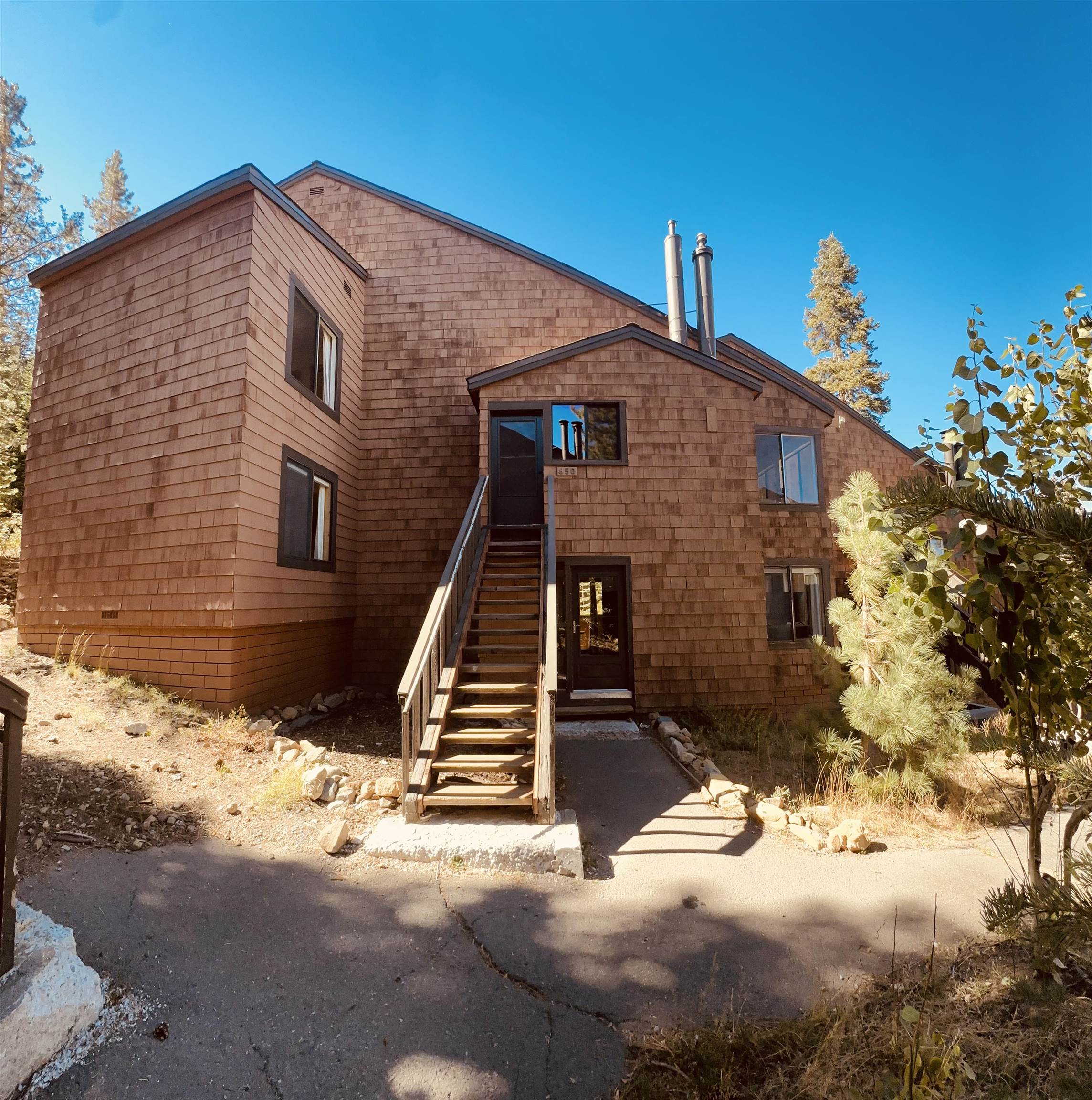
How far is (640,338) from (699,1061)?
959cm

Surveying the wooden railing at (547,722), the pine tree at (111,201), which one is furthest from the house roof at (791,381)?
the pine tree at (111,201)

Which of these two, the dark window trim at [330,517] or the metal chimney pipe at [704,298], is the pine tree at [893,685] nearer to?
the metal chimney pipe at [704,298]

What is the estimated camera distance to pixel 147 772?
525 centimetres

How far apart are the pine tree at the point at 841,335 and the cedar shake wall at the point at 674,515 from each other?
17.8 meters

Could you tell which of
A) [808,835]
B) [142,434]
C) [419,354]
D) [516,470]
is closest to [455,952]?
[808,835]

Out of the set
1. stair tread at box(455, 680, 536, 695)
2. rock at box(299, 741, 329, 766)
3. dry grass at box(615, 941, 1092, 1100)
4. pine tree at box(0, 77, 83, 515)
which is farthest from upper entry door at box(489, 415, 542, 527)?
pine tree at box(0, 77, 83, 515)

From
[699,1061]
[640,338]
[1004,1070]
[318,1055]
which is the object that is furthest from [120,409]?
[1004,1070]

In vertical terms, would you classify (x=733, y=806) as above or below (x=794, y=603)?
below

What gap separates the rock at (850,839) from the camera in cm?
495

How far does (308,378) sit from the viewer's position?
9.23 metres

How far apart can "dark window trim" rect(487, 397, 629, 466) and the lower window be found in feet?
11.7

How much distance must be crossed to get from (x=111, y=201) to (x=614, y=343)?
2875 cm

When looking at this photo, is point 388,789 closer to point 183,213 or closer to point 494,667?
point 494,667

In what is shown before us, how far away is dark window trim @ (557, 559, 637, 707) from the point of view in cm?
945
